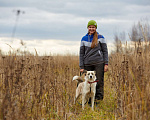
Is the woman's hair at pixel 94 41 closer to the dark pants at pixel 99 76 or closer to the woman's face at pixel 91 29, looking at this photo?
the woman's face at pixel 91 29

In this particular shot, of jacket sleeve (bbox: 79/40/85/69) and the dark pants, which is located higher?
jacket sleeve (bbox: 79/40/85/69)

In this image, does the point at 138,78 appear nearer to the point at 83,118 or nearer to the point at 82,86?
the point at 83,118

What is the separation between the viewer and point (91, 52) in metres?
5.25

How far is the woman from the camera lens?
206 inches

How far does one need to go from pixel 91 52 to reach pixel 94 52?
7 cm

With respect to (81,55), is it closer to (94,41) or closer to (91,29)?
(94,41)

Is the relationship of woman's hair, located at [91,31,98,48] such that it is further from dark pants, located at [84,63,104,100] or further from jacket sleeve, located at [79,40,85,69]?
dark pants, located at [84,63,104,100]

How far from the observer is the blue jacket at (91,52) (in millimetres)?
5246

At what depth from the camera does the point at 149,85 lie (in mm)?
3061

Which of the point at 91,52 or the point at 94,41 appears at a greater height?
the point at 94,41

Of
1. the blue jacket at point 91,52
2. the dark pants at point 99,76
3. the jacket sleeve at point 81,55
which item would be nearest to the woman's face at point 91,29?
the blue jacket at point 91,52

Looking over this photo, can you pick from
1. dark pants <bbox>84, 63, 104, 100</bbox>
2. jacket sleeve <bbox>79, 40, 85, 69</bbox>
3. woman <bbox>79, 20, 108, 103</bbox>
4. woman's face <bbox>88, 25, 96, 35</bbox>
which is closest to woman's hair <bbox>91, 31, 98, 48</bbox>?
woman <bbox>79, 20, 108, 103</bbox>

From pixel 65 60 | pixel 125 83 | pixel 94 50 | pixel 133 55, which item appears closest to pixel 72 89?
pixel 94 50

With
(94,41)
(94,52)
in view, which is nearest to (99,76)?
(94,52)
